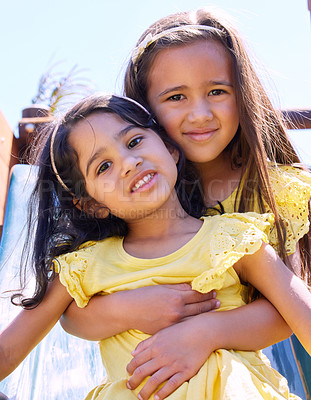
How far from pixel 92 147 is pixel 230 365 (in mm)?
688

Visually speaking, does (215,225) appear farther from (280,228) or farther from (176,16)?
(176,16)

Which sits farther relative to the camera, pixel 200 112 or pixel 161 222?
pixel 200 112

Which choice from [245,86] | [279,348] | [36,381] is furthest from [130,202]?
[279,348]

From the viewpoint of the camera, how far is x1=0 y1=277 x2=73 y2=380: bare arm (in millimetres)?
1308

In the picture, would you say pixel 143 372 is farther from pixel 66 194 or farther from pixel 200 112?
pixel 200 112

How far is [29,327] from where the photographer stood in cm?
133

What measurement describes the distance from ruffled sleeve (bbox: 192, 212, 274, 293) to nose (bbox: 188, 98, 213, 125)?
413mm

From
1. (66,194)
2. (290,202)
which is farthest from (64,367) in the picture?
(290,202)

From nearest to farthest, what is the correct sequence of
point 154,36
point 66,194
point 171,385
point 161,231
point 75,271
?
1. point 171,385
2. point 75,271
3. point 161,231
4. point 66,194
5. point 154,36

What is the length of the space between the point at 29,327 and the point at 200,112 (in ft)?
2.75

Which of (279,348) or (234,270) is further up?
(234,270)

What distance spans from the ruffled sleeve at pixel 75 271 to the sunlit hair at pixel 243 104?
0.55m

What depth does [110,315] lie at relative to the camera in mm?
1314

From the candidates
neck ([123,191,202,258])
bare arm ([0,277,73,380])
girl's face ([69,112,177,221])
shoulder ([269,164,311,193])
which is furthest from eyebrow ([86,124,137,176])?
shoulder ([269,164,311,193])
